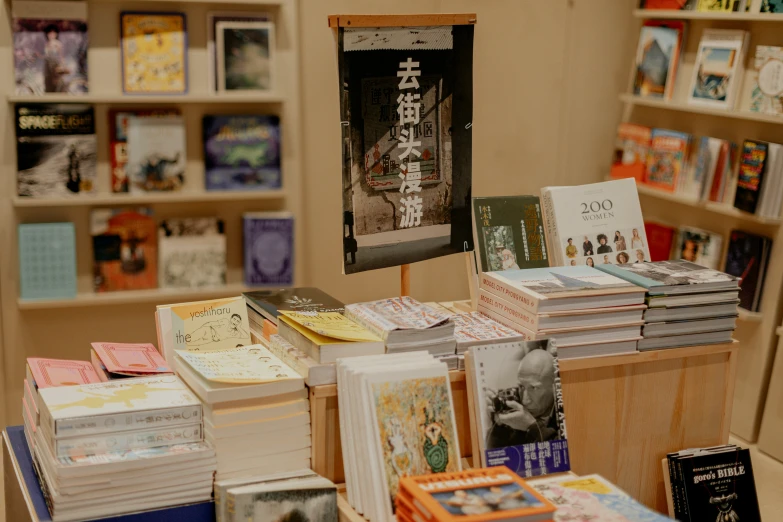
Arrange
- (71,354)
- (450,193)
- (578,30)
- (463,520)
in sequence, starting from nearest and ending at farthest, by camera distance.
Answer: (463,520) < (450,193) < (71,354) < (578,30)

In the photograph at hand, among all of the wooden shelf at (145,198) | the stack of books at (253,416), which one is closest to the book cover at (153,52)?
the wooden shelf at (145,198)

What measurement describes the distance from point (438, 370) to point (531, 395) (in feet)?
0.82

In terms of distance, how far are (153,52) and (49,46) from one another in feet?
1.41

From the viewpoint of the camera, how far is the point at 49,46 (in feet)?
12.3

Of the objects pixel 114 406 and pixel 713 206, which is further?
pixel 713 206

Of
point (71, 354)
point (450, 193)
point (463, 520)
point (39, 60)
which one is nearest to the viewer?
point (463, 520)

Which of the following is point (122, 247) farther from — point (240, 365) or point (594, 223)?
point (594, 223)

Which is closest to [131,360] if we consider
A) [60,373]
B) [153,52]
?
[60,373]

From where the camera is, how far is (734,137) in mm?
4203

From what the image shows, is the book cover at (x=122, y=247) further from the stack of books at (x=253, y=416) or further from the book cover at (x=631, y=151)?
the book cover at (x=631, y=151)

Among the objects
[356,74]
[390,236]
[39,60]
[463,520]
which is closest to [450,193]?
[390,236]

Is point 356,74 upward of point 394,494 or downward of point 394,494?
upward

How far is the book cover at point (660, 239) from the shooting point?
452 centimetres

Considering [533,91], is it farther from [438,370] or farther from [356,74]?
[438,370]
